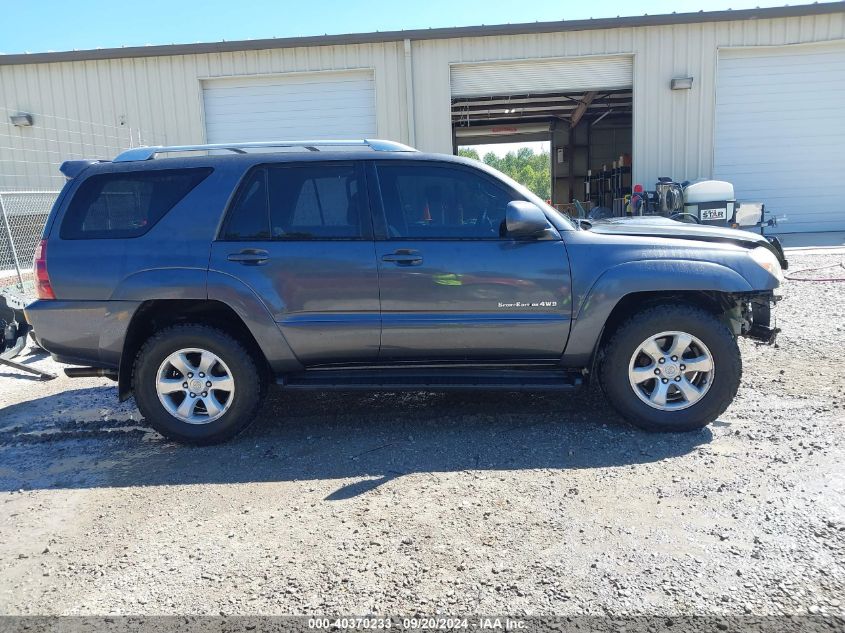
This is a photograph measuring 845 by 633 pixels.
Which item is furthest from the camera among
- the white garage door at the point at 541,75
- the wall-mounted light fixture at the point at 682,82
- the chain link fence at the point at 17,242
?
the white garage door at the point at 541,75

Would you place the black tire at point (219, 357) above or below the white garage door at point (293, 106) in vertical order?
below

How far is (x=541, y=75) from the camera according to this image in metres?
14.3

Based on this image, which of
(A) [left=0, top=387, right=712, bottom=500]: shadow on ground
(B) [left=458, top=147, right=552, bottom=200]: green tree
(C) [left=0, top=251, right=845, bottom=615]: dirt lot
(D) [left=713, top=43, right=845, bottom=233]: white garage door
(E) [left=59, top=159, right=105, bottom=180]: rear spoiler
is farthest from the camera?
(B) [left=458, top=147, right=552, bottom=200]: green tree

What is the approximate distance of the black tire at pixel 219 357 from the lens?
13.5ft

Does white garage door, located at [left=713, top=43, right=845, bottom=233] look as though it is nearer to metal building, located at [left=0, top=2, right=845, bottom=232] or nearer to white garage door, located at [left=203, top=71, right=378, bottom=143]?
metal building, located at [left=0, top=2, right=845, bottom=232]

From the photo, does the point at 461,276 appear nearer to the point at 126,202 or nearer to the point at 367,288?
the point at 367,288

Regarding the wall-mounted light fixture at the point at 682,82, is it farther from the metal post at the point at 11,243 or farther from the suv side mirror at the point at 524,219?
the metal post at the point at 11,243

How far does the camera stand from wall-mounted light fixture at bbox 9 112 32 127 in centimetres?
→ 1434

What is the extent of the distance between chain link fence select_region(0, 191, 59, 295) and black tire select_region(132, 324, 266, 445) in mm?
4442

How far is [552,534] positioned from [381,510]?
2.82 feet

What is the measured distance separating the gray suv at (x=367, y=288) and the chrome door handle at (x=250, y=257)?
0.01m

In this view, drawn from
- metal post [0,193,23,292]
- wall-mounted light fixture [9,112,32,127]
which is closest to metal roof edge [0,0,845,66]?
wall-mounted light fixture [9,112,32,127]

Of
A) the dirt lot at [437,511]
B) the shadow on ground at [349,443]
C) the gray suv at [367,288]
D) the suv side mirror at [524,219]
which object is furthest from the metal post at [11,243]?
the suv side mirror at [524,219]

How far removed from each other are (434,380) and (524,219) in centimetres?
117
